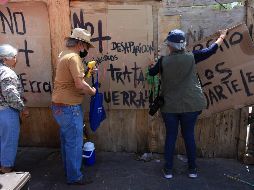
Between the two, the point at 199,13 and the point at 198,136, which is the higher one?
the point at 199,13

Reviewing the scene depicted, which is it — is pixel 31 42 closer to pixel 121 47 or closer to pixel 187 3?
pixel 121 47

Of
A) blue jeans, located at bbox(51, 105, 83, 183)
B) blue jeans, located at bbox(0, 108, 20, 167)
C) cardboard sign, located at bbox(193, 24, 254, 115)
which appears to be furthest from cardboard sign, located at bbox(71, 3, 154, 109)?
blue jeans, located at bbox(0, 108, 20, 167)

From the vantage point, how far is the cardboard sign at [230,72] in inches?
213

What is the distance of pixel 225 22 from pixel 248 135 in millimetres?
Answer: 1720

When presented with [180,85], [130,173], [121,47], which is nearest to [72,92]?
[121,47]

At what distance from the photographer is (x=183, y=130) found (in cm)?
534

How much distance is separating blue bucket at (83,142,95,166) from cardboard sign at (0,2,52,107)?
0.98 m

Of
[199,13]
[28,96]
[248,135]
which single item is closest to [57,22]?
Result: [28,96]

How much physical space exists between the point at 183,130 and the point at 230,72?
1.08 m

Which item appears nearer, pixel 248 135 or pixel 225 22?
pixel 225 22

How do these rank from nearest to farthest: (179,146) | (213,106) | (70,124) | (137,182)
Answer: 1. (70,124)
2. (137,182)
3. (213,106)
4. (179,146)

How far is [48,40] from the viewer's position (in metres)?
5.93

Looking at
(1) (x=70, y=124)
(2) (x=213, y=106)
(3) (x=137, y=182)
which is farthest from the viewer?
(2) (x=213, y=106)

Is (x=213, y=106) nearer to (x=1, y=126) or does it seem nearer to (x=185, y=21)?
(x=185, y=21)
